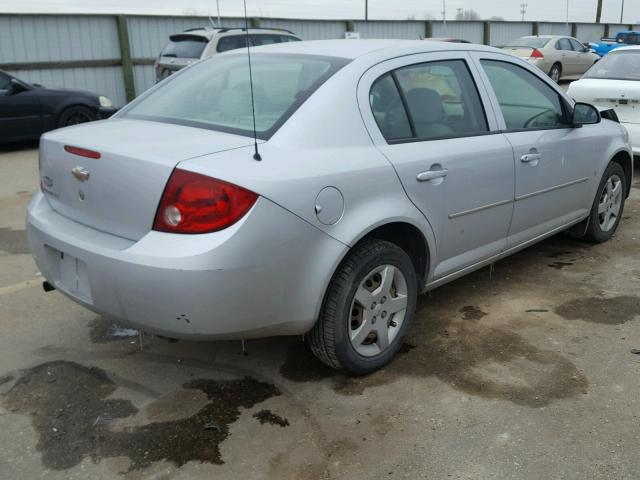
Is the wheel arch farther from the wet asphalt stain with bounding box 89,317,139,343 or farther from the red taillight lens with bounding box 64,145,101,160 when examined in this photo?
the red taillight lens with bounding box 64,145,101,160

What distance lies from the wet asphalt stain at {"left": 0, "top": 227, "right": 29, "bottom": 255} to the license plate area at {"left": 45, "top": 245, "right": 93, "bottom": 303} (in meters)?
2.39

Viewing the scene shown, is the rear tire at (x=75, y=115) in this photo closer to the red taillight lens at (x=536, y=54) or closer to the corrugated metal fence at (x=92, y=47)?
the corrugated metal fence at (x=92, y=47)

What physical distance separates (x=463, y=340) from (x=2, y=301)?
2881 millimetres

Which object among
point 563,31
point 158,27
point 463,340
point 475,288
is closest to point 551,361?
point 463,340

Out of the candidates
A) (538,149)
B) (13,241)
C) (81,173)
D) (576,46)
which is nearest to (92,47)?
(13,241)

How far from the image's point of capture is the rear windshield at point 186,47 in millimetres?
11898

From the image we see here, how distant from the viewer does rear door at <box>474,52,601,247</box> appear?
13.0 ft

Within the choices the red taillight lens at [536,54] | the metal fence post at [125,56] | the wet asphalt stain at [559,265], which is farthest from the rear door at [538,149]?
the red taillight lens at [536,54]

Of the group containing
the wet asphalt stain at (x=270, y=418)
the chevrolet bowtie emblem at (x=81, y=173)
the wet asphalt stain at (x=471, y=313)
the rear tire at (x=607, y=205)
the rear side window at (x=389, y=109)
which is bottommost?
the wet asphalt stain at (x=471, y=313)

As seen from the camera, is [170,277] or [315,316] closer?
[170,277]

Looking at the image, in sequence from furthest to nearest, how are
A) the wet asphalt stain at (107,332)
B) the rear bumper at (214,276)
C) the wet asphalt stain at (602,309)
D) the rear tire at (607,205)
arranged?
the rear tire at (607,205) < the wet asphalt stain at (602,309) < the wet asphalt stain at (107,332) < the rear bumper at (214,276)

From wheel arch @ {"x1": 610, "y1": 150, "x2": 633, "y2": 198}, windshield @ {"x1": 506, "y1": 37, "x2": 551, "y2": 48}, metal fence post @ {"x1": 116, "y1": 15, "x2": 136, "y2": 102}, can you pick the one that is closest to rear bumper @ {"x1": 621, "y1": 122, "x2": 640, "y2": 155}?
wheel arch @ {"x1": 610, "y1": 150, "x2": 633, "y2": 198}

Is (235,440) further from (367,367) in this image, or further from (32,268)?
(32,268)

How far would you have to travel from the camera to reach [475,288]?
4422 mm
